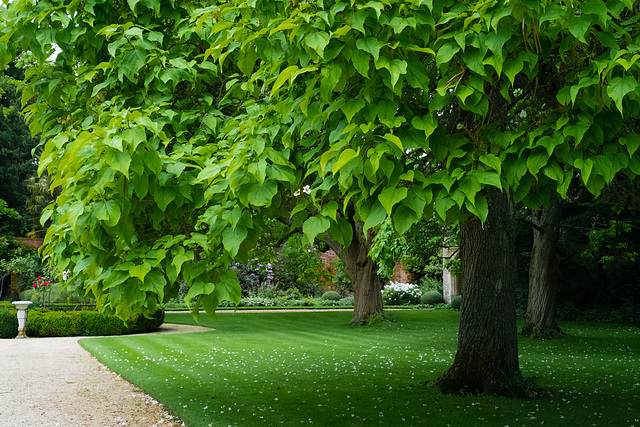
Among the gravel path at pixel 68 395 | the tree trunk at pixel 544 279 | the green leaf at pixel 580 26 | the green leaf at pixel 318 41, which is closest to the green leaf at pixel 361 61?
the green leaf at pixel 318 41

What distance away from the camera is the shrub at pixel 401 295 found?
29.4 metres

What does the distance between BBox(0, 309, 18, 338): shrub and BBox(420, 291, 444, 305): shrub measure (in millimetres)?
18785

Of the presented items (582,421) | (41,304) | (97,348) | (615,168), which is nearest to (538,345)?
(582,421)

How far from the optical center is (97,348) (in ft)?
41.4

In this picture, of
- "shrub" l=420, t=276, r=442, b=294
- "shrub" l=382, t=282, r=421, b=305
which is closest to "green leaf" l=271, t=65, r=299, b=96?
"shrub" l=382, t=282, r=421, b=305

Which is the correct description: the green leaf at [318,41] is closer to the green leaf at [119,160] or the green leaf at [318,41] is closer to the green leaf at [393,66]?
the green leaf at [393,66]

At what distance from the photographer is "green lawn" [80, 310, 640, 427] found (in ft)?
20.1

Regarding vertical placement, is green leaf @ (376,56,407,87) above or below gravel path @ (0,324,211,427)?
above

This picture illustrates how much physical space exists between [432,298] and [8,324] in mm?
19162

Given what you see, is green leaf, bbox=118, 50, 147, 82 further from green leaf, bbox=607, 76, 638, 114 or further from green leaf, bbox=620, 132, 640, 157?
green leaf, bbox=620, 132, 640, 157

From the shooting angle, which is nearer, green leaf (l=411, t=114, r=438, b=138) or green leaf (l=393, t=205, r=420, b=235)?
green leaf (l=393, t=205, r=420, b=235)

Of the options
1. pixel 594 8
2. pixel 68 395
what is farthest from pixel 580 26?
pixel 68 395

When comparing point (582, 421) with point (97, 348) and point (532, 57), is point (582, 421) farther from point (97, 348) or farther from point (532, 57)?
point (97, 348)

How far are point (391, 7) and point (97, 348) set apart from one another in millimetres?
11830
